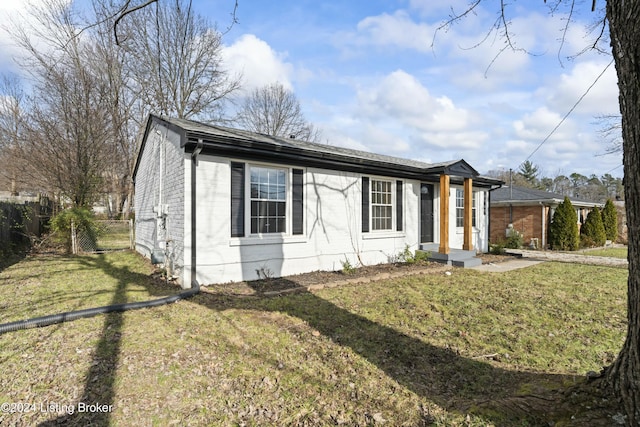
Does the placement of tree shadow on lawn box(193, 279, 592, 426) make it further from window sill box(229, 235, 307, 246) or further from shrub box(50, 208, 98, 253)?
shrub box(50, 208, 98, 253)

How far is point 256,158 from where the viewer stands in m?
7.22

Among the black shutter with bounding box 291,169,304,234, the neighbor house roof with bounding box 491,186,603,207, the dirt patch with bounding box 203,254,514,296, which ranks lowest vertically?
the dirt patch with bounding box 203,254,514,296

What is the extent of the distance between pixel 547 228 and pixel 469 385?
17.6 m

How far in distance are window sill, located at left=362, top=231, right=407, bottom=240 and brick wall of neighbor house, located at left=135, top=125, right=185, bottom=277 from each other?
5.05 metres

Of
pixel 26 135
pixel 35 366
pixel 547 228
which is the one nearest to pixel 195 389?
pixel 35 366

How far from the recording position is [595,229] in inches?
689

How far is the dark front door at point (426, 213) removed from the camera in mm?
11258

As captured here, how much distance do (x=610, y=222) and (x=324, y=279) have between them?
20968mm

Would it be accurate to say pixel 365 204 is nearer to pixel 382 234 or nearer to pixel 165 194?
pixel 382 234

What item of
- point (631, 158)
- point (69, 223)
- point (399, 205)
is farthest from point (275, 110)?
point (631, 158)

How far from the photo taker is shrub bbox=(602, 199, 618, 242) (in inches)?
754

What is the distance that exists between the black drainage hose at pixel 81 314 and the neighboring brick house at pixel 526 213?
17560mm

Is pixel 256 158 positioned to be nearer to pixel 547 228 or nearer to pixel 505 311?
pixel 505 311

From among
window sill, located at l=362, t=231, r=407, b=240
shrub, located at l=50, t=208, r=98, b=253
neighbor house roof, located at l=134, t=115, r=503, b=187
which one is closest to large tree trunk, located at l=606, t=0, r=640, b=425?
neighbor house roof, located at l=134, t=115, r=503, b=187
